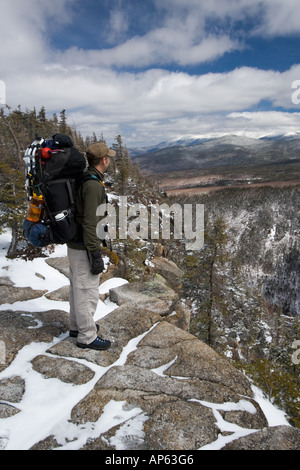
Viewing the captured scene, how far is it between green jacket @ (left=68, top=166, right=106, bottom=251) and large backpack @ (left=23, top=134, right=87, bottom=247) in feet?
0.36

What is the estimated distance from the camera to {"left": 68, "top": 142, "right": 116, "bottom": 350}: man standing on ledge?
418 centimetres

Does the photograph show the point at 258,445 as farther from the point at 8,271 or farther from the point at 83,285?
the point at 8,271

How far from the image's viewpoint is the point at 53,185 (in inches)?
158

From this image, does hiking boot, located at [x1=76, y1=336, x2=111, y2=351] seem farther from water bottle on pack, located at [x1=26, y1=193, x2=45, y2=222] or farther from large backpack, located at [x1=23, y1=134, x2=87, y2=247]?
water bottle on pack, located at [x1=26, y1=193, x2=45, y2=222]

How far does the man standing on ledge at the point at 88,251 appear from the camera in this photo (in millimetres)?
4184

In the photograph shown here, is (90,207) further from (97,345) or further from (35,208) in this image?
(97,345)

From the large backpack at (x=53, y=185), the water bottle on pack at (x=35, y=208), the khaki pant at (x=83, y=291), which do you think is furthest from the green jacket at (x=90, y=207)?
the water bottle on pack at (x=35, y=208)

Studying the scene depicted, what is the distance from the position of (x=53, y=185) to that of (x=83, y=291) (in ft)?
5.89

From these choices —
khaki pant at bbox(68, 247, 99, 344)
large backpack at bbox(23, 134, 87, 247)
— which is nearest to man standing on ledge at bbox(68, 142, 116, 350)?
khaki pant at bbox(68, 247, 99, 344)

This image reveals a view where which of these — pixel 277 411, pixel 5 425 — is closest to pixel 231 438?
pixel 277 411

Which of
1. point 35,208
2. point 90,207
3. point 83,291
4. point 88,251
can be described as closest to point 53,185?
point 35,208

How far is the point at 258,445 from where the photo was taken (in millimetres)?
2971

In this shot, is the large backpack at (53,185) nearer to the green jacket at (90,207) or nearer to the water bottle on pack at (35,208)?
the water bottle on pack at (35,208)

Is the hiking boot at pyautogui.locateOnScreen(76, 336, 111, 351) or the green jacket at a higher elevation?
the green jacket
